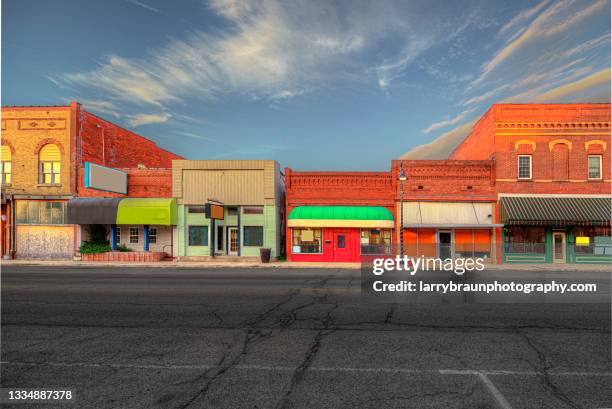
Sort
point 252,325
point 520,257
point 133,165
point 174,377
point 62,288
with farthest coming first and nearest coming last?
point 133,165, point 520,257, point 62,288, point 252,325, point 174,377

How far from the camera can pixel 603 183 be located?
2458 centimetres

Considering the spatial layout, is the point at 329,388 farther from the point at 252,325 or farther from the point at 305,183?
the point at 305,183

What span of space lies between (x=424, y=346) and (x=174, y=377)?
15.0 ft

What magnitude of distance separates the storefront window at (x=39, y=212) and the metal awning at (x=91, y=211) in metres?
2.50

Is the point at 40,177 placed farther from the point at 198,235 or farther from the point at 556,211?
the point at 556,211

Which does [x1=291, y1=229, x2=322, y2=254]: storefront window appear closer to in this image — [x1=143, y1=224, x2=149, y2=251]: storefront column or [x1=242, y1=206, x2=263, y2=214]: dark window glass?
[x1=242, y1=206, x2=263, y2=214]: dark window glass

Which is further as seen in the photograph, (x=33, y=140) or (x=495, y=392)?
(x=33, y=140)

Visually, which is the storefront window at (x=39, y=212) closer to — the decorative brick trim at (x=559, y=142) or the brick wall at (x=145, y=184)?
the brick wall at (x=145, y=184)

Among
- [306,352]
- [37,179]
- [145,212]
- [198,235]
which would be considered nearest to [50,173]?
[37,179]

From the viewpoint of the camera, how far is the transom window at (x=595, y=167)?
81.4 ft

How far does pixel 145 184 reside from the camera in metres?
27.7

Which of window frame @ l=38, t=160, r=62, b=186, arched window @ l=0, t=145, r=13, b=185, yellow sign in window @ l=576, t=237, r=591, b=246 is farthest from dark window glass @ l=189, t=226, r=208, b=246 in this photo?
yellow sign in window @ l=576, t=237, r=591, b=246

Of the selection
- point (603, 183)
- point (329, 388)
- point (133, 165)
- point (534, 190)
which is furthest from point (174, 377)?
point (133, 165)

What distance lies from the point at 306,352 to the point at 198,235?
71.9 ft
